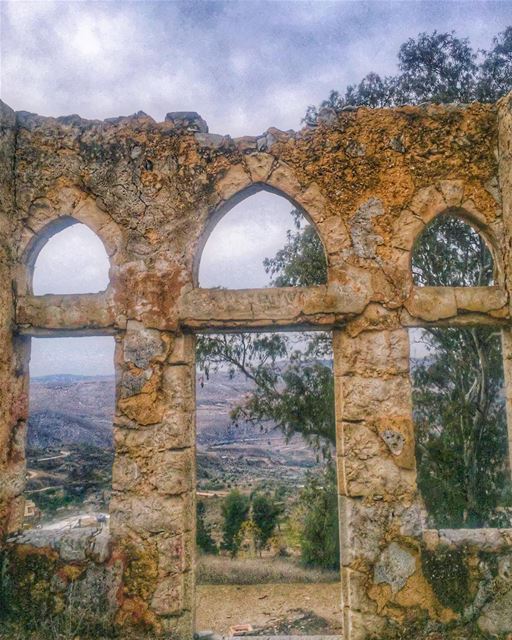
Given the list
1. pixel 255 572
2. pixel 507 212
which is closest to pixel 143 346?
A: pixel 507 212

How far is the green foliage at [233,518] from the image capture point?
38.9 feet

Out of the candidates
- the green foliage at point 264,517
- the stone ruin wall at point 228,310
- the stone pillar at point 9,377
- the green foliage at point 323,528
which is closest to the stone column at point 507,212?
the stone ruin wall at point 228,310

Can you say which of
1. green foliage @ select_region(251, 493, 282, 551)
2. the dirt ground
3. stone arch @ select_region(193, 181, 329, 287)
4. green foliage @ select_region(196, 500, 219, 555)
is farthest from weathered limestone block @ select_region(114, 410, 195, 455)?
green foliage @ select_region(251, 493, 282, 551)

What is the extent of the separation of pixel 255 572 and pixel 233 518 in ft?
6.09

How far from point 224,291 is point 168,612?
2389 mm

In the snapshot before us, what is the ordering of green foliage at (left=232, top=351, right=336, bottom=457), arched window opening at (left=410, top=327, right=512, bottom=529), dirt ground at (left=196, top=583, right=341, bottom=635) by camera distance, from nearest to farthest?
dirt ground at (left=196, top=583, right=341, bottom=635)
arched window opening at (left=410, top=327, right=512, bottom=529)
green foliage at (left=232, top=351, right=336, bottom=457)

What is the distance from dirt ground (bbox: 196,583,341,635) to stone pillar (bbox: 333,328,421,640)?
347 cm

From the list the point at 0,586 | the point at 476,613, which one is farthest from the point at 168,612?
the point at 476,613

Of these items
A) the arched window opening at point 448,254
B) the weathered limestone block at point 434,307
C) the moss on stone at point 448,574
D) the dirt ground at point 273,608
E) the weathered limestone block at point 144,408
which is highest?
the arched window opening at point 448,254

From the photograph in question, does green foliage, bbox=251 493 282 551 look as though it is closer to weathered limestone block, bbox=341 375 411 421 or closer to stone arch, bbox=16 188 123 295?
weathered limestone block, bbox=341 375 411 421

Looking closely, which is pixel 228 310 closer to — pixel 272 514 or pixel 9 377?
pixel 9 377

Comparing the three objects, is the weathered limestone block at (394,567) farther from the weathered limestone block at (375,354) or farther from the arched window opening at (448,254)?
the arched window opening at (448,254)

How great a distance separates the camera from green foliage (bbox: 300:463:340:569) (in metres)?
10.7

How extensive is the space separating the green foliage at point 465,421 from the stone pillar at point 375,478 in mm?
5979
